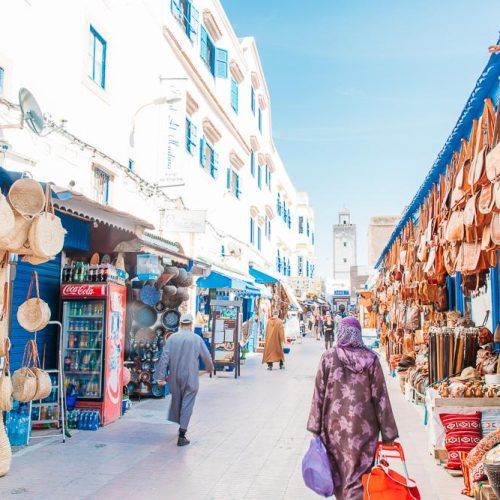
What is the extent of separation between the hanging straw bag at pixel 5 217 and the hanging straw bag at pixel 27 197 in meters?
0.34

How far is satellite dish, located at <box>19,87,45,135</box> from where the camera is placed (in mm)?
8406

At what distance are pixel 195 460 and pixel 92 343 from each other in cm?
293

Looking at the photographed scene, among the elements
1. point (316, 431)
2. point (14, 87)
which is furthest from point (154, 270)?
point (316, 431)

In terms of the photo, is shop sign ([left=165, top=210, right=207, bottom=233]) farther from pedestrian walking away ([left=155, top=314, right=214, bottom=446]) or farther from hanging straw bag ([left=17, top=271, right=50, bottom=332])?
hanging straw bag ([left=17, top=271, right=50, bottom=332])

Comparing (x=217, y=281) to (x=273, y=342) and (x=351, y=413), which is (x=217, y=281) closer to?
(x=273, y=342)

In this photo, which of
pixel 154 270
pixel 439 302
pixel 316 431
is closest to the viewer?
pixel 316 431

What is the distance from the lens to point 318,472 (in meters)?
4.32

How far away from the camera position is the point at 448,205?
6879mm

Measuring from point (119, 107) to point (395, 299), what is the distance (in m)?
8.13

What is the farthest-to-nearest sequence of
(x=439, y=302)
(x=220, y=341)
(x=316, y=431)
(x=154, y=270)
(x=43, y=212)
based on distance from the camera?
1. (x=220, y=341)
2. (x=154, y=270)
3. (x=439, y=302)
4. (x=43, y=212)
5. (x=316, y=431)

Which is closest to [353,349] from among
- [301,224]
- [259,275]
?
[259,275]

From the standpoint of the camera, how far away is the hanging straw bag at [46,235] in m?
6.35

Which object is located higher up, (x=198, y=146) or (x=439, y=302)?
(x=198, y=146)

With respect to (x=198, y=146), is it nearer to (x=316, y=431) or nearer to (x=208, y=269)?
(x=208, y=269)
